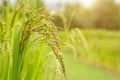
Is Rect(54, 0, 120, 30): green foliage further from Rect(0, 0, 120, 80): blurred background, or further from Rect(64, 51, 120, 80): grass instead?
Rect(64, 51, 120, 80): grass

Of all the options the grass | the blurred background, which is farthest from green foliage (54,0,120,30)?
the grass

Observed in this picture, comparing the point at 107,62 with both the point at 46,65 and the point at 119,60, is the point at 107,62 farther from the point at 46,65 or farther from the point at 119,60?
the point at 46,65

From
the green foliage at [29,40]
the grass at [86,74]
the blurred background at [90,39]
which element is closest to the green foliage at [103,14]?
the blurred background at [90,39]

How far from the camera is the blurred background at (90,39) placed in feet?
6.27

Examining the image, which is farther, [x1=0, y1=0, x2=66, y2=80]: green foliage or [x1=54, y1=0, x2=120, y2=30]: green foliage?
[x1=54, y1=0, x2=120, y2=30]: green foliage

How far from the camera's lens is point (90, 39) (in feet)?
56.0

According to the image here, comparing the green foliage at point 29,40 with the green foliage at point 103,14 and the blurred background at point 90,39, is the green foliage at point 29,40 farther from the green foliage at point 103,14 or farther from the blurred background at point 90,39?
the green foliage at point 103,14

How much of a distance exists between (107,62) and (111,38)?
497 centimetres

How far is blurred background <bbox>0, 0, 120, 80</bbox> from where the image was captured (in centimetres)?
191

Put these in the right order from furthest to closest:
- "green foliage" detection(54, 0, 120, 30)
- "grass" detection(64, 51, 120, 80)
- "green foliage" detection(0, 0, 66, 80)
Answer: "green foliage" detection(54, 0, 120, 30) → "grass" detection(64, 51, 120, 80) → "green foliage" detection(0, 0, 66, 80)

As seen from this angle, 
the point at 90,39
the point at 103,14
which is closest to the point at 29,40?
the point at 90,39

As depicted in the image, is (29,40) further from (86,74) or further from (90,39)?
(90,39)

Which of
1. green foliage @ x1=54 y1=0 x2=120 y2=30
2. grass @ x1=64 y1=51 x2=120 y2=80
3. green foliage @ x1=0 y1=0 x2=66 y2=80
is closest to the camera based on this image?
green foliage @ x1=0 y1=0 x2=66 y2=80

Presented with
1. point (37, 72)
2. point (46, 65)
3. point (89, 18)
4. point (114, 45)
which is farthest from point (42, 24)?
point (89, 18)
